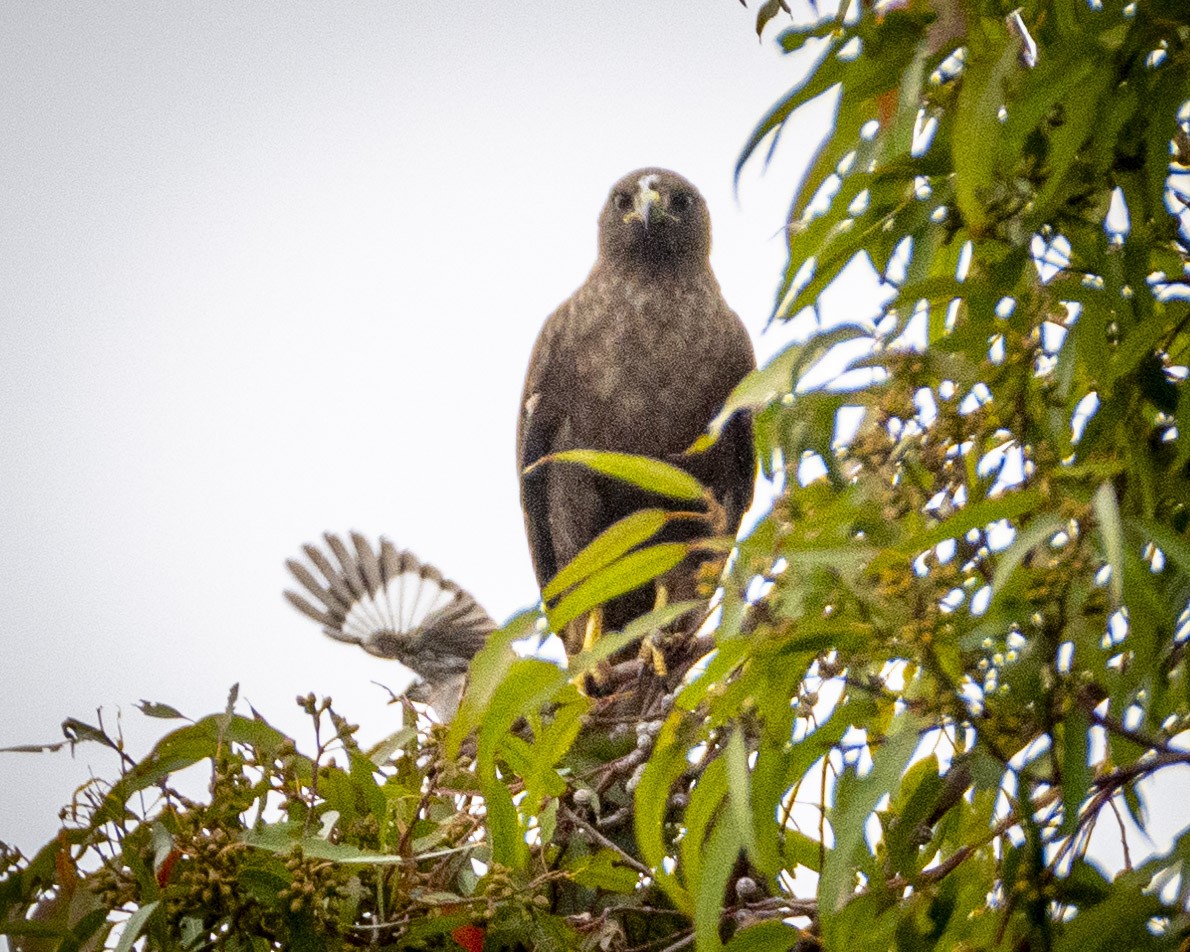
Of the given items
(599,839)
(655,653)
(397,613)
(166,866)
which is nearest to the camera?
(166,866)

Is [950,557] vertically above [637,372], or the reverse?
[637,372]

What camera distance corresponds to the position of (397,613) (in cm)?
307

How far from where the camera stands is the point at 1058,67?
938mm

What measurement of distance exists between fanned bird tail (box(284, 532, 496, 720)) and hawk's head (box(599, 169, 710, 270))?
3.07ft

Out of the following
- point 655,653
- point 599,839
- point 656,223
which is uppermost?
point 656,223

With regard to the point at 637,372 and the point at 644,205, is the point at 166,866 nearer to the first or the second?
the point at 637,372

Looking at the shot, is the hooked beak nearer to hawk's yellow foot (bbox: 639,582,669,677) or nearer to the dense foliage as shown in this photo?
hawk's yellow foot (bbox: 639,582,669,677)

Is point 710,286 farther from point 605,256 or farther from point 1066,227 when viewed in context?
point 1066,227

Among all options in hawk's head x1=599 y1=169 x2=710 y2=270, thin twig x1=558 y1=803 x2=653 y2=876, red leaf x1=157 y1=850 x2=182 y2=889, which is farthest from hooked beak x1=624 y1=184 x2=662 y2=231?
red leaf x1=157 y1=850 x2=182 y2=889

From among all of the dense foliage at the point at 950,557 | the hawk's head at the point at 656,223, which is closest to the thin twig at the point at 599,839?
the dense foliage at the point at 950,557

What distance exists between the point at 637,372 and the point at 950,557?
219cm

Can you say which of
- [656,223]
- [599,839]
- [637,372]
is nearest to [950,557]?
[599,839]

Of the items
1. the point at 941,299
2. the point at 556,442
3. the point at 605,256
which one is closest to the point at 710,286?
the point at 605,256

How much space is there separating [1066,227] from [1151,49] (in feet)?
0.45
